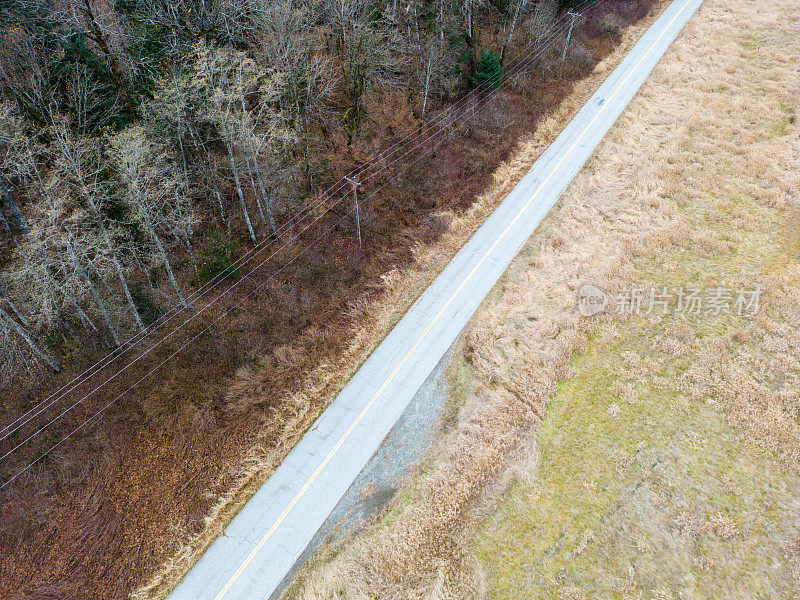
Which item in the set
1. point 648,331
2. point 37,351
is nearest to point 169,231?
point 37,351

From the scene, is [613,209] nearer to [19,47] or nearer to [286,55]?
[286,55]

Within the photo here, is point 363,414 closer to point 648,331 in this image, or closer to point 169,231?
point 648,331

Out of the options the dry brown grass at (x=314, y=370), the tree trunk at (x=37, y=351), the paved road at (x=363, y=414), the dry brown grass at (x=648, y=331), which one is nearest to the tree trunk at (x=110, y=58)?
the tree trunk at (x=37, y=351)

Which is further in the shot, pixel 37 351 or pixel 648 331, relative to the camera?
pixel 648 331

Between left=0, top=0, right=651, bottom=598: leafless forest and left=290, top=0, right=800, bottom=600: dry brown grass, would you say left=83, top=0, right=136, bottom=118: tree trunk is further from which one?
left=290, top=0, right=800, bottom=600: dry brown grass

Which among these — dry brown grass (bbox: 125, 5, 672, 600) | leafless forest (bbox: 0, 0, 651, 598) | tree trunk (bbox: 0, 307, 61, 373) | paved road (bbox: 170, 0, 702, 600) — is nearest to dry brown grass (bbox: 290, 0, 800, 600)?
paved road (bbox: 170, 0, 702, 600)

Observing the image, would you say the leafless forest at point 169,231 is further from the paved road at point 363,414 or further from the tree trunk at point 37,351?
the paved road at point 363,414
